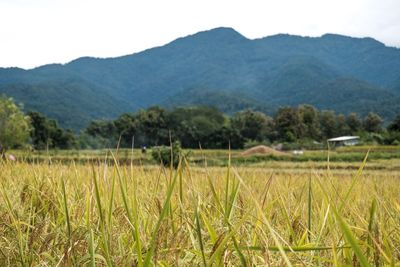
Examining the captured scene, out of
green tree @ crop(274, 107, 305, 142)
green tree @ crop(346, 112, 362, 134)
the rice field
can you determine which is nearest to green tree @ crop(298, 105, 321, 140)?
green tree @ crop(274, 107, 305, 142)

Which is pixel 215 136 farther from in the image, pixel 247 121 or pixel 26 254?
pixel 26 254

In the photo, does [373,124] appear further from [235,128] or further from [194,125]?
[194,125]

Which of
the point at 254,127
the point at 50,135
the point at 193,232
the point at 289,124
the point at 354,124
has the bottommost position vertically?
the point at 193,232

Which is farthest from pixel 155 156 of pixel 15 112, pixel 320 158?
pixel 15 112

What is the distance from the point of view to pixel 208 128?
91.1 m

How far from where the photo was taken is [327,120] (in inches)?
3514

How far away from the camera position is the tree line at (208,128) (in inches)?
2904

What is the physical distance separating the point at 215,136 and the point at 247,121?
9.52 metres

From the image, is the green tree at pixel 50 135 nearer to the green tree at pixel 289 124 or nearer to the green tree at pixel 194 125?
the green tree at pixel 194 125

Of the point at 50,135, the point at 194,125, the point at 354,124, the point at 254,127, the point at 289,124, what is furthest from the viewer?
the point at 354,124

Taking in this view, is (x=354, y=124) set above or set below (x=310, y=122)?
below

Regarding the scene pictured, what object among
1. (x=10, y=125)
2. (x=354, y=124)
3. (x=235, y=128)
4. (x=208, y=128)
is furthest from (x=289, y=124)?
(x=10, y=125)

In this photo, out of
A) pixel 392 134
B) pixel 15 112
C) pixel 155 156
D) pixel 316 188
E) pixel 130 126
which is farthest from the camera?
pixel 130 126

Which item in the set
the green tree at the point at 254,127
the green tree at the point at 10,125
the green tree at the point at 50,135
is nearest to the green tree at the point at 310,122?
the green tree at the point at 254,127
